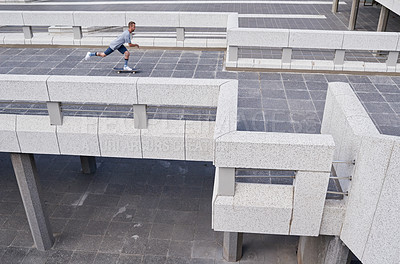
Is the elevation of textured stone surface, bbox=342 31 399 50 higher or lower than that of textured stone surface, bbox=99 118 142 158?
higher

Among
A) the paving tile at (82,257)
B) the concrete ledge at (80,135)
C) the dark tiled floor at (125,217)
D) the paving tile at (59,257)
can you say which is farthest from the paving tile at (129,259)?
the concrete ledge at (80,135)

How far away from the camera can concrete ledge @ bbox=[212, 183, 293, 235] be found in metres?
6.83

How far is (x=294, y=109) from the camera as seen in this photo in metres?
9.84

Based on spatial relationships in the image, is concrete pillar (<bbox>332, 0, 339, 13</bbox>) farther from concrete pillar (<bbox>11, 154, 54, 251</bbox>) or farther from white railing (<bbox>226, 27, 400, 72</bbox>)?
concrete pillar (<bbox>11, 154, 54, 251</bbox>)

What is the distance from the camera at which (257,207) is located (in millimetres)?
6820

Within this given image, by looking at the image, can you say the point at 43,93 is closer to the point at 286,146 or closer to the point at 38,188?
the point at 38,188

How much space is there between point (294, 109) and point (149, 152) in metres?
3.87

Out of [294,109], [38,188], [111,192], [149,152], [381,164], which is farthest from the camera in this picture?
[111,192]

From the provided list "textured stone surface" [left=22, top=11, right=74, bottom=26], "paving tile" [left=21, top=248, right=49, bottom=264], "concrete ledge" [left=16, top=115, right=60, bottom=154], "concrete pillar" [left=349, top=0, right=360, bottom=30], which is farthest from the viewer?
"concrete pillar" [left=349, top=0, right=360, bottom=30]

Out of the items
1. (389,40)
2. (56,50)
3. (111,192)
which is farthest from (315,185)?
(56,50)

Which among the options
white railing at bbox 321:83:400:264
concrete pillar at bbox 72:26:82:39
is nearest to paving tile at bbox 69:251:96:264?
white railing at bbox 321:83:400:264

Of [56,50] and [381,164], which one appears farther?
[56,50]

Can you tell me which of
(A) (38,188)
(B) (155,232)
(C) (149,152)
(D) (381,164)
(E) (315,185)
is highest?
(D) (381,164)

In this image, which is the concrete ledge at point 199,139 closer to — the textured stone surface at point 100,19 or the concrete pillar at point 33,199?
the concrete pillar at point 33,199
